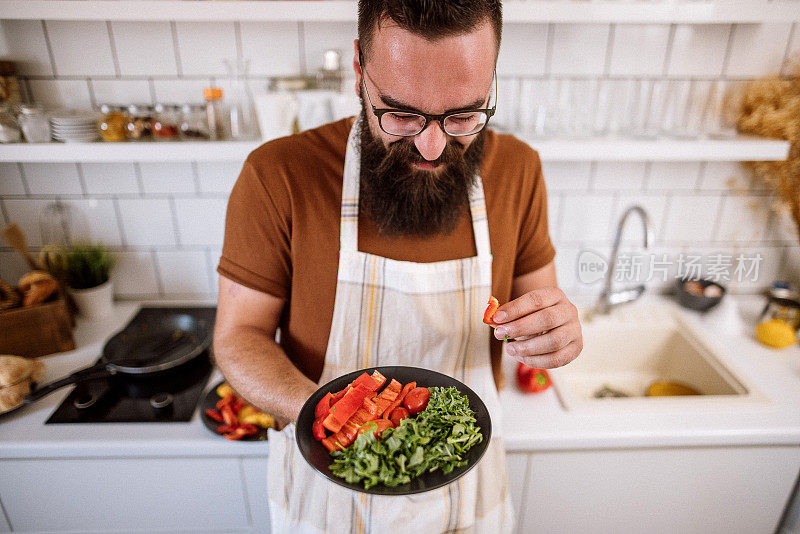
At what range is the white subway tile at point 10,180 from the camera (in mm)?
1629

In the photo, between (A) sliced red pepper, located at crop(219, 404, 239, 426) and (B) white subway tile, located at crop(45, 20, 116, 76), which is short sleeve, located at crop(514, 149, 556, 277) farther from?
(B) white subway tile, located at crop(45, 20, 116, 76)

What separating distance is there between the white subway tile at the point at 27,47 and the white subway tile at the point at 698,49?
188 cm

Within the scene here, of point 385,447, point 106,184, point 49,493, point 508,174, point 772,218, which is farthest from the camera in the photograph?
point 772,218

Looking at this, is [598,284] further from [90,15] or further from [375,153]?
[90,15]

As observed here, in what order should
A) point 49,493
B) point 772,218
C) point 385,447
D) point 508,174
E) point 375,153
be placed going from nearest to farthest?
point 385,447
point 375,153
point 508,174
point 49,493
point 772,218

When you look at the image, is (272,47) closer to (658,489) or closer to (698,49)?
(698,49)

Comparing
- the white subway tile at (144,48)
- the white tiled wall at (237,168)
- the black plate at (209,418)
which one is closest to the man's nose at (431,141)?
the white tiled wall at (237,168)

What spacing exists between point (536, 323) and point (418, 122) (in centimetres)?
40

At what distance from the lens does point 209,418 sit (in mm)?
1311

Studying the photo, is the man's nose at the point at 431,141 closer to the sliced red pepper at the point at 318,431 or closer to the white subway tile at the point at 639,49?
the sliced red pepper at the point at 318,431

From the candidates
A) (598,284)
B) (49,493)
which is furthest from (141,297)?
(598,284)

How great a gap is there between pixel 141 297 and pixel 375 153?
1.26 meters

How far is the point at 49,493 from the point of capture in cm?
131

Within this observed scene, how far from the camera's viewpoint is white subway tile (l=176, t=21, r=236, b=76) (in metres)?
1.50
